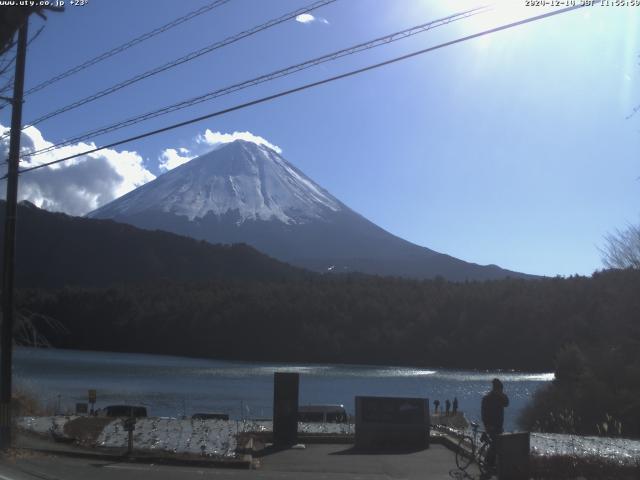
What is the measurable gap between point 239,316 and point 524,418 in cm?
7614

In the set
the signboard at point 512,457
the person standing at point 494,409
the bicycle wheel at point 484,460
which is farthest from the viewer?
the person standing at point 494,409

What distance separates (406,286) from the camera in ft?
382

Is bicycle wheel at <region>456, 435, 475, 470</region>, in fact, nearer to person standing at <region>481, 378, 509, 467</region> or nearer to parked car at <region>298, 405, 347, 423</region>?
person standing at <region>481, 378, 509, 467</region>

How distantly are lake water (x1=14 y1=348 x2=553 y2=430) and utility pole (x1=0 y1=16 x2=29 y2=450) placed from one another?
978 inches

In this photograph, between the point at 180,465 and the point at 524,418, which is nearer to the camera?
the point at 180,465

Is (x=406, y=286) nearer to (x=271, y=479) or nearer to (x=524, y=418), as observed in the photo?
(x=524, y=418)

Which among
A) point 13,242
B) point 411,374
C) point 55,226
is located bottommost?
point 411,374

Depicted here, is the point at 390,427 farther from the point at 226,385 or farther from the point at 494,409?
the point at 226,385

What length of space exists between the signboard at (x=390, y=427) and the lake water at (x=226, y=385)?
81.4ft

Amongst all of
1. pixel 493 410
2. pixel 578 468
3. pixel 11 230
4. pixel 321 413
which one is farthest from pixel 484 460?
pixel 321 413

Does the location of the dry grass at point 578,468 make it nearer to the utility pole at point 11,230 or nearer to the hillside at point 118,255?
the utility pole at point 11,230

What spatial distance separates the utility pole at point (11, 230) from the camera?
16000 mm

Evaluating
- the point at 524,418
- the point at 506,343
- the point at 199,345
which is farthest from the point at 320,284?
the point at 524,418

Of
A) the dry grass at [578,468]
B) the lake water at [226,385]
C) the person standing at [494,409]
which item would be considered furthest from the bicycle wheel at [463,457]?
the lake water at [226,385]
